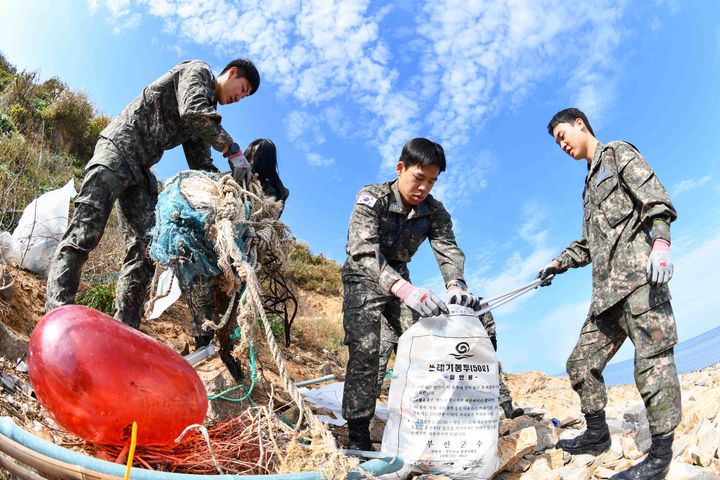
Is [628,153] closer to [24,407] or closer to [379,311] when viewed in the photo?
[379,311]

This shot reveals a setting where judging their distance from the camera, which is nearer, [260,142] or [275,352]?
[275,352]

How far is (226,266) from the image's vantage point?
2477 millimetres

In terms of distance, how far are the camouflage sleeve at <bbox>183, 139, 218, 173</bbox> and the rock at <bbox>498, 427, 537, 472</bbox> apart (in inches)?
98.5

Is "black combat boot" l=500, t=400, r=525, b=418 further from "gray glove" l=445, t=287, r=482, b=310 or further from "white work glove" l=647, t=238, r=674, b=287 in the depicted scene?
"white work glove" l=647, t=238, r=674, b=287

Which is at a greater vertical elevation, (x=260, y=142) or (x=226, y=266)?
(x=260, y=142)

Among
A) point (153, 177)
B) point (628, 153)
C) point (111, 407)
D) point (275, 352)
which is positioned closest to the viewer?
point (111, 407)

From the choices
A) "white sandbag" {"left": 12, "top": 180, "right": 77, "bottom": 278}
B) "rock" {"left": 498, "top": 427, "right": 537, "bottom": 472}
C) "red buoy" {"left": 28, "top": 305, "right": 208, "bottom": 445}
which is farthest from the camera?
"white sandbag" {"left": 12, "top": 180, "right": 77, "bottom": 278}

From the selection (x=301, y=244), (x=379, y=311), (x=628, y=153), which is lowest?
(x=379, y=311)

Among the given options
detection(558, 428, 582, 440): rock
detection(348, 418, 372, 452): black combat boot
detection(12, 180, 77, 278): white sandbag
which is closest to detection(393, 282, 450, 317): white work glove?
detection(348, 418, 372, 452): black combat boot

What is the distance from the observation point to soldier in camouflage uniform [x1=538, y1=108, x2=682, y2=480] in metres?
2.47

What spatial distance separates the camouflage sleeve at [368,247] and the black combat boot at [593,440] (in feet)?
4.62

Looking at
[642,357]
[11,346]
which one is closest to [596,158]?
[642,357]

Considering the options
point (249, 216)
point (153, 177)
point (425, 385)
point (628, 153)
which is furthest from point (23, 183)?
point (628, 153)

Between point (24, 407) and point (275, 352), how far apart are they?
3.90 ft
